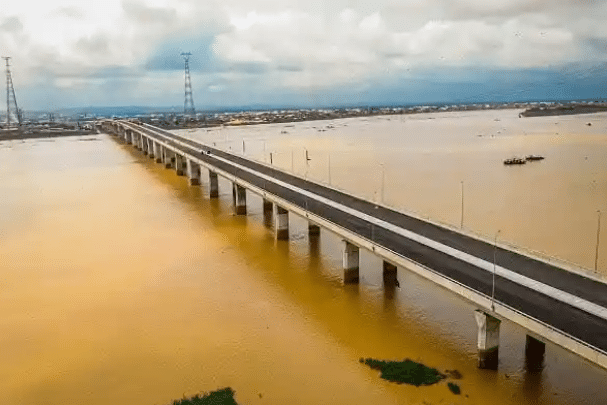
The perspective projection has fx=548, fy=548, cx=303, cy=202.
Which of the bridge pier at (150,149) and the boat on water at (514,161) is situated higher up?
the bridge pier at (150,149)

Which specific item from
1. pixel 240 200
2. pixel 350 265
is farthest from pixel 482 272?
pixel 240 200

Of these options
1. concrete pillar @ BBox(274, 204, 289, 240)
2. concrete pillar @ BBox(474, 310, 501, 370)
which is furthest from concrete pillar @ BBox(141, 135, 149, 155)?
concrete pillar @ BBox(474, 310, 501, 370)

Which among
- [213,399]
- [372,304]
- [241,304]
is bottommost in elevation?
[213,399]

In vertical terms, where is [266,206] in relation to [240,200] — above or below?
below

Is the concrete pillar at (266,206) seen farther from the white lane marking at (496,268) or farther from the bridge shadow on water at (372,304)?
the white lane marking at (496,268)

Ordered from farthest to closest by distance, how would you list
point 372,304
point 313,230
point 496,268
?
point 313,230 < point 372,304 < point 496,268

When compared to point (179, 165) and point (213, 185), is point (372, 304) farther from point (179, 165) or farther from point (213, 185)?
point (179, 165)

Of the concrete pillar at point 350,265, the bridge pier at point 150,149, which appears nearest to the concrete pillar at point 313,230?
the concrete pillar at point 350,265

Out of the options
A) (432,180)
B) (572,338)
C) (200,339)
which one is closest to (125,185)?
(432,180)
